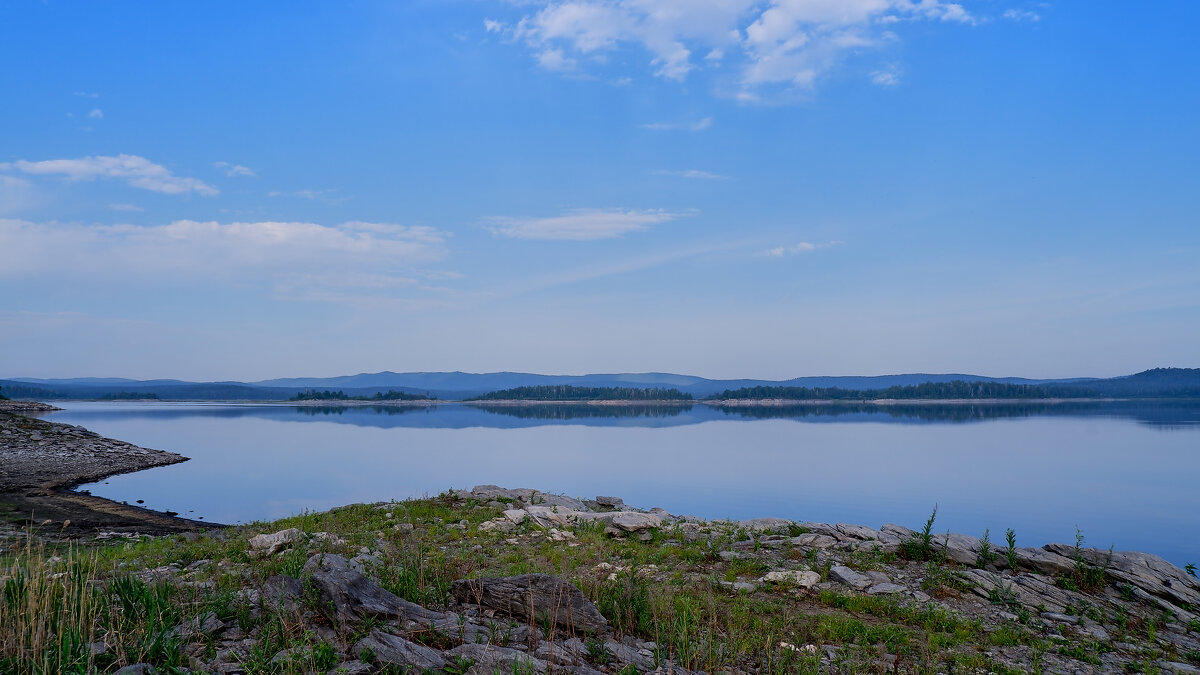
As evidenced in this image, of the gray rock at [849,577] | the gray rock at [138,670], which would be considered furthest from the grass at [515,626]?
the gray rock at [849,577]

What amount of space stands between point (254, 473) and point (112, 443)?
1707cm

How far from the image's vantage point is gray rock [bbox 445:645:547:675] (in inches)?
257

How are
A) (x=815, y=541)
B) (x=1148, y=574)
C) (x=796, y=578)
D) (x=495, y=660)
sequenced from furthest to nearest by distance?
(x=815, y=541)
(x=796, y=578)
(x=1148, y=574)
(x=495, y=660)

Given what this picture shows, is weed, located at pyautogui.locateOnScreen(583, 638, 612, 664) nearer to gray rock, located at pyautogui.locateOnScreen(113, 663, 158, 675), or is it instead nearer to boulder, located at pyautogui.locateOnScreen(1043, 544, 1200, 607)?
gray rock, located at pyautogui.locateOnScreen(113, 663, 158, 675)

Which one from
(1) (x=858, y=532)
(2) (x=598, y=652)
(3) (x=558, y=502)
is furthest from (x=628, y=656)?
(3) (x=558, y=502)

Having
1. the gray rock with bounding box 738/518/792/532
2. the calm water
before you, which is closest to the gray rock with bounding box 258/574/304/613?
the gray rock with bounding box 738/518/792/532

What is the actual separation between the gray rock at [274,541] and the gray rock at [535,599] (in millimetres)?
6048

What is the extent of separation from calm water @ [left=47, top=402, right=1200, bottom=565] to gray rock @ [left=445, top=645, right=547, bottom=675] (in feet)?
65.7

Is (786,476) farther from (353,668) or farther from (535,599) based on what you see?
(353,668)

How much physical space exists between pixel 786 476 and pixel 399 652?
38736 mm

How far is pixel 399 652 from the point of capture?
6742mm

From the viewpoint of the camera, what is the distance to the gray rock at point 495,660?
257 inches

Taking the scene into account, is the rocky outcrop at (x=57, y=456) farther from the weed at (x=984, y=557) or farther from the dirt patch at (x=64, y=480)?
the weed at (x=984, y=557)

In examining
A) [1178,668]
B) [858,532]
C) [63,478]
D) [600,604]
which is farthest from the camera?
[63,478]
